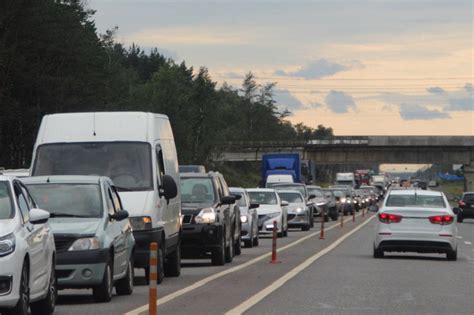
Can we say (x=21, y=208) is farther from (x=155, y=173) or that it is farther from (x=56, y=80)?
(x=56, y=80)

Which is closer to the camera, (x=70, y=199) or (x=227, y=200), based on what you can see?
(x=70, y=199)

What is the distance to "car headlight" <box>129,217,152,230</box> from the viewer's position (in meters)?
21.1

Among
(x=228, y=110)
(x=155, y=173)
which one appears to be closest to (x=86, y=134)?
(x=155, y=173)

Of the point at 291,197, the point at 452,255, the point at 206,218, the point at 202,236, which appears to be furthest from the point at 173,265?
the point at 291,197

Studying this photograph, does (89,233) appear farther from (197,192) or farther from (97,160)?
(197,192)

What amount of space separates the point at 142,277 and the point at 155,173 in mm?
2755

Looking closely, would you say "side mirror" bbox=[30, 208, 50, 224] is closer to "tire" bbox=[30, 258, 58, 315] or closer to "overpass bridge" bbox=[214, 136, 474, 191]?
"tire" bbox=[30, 258, 58, 315]

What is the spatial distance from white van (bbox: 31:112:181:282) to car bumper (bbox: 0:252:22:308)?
751 centimetres

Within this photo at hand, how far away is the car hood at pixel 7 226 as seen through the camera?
46.0 ft

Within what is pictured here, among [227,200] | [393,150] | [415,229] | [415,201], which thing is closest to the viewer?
[227,200]

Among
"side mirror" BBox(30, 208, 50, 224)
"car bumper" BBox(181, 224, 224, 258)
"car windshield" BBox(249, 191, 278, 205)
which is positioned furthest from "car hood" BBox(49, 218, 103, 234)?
"car windshield" BBox(249, 191, 278, 205)

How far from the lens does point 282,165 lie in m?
76.2

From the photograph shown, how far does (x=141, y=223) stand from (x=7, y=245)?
7.28 meters

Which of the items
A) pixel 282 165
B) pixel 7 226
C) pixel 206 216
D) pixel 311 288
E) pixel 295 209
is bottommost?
pixel 311 288
